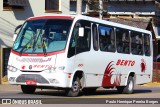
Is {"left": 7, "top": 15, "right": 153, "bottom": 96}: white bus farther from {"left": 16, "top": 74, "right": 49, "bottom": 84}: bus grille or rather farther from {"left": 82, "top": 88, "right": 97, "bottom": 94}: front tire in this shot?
{"left": 82, "top": 88, "right": 97, "bottom": 94}: front tire

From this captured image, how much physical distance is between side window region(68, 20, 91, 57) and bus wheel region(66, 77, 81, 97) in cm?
107

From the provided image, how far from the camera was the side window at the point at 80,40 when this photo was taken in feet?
65.1

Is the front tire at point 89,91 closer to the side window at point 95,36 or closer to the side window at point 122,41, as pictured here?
the side window at point 122,41

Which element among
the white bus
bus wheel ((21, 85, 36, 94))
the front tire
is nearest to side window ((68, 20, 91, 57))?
the white bus

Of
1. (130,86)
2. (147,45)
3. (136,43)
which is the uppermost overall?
(136,43)

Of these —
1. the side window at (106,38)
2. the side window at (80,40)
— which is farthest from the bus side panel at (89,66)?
the side window at (106,38)

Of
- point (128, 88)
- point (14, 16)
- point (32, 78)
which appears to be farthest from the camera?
point (14, 16)

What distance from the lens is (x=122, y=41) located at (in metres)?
24.4

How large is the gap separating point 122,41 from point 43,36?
18.4 feet

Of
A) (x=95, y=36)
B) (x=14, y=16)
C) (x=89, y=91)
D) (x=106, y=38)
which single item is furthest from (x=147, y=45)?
(x=14, y=16)

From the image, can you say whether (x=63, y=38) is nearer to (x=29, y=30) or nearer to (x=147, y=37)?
(x=29, y=30)

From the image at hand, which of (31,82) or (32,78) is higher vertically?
(32,78)

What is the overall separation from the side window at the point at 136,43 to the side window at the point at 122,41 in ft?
2.11

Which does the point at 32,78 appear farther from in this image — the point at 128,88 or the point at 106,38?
the point at 128,88
